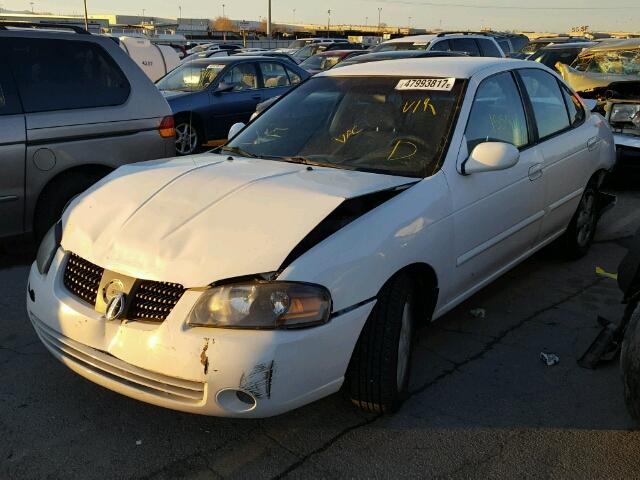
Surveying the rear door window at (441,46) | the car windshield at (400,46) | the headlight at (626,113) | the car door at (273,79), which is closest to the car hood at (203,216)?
the headlight at (626,113)

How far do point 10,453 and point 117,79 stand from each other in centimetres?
352

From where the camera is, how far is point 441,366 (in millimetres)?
3428

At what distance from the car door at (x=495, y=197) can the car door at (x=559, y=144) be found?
0.56 feet

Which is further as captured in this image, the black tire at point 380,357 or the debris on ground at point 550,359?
the debris on ground at point 550,359

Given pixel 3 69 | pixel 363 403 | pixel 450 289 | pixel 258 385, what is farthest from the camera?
pixel 3 69

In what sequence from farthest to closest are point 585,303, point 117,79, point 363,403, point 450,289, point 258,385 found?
point 117,79, point 585,303, point 450,289, point 363,403, point 258,385

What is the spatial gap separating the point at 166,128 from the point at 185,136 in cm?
460

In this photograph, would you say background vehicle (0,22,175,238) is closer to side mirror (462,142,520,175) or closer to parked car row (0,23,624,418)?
parked car row (0,23,624,418)

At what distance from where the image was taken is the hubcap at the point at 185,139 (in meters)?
9.91

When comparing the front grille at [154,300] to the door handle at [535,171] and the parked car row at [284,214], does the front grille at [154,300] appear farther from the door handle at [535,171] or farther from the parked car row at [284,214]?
the door handle at [535,171]

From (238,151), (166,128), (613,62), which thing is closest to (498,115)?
(238,151)

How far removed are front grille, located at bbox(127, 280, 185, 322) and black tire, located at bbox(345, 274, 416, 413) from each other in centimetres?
80

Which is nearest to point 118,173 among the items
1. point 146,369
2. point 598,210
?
point 146,369

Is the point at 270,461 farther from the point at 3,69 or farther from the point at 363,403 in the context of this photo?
the point at 3,69
